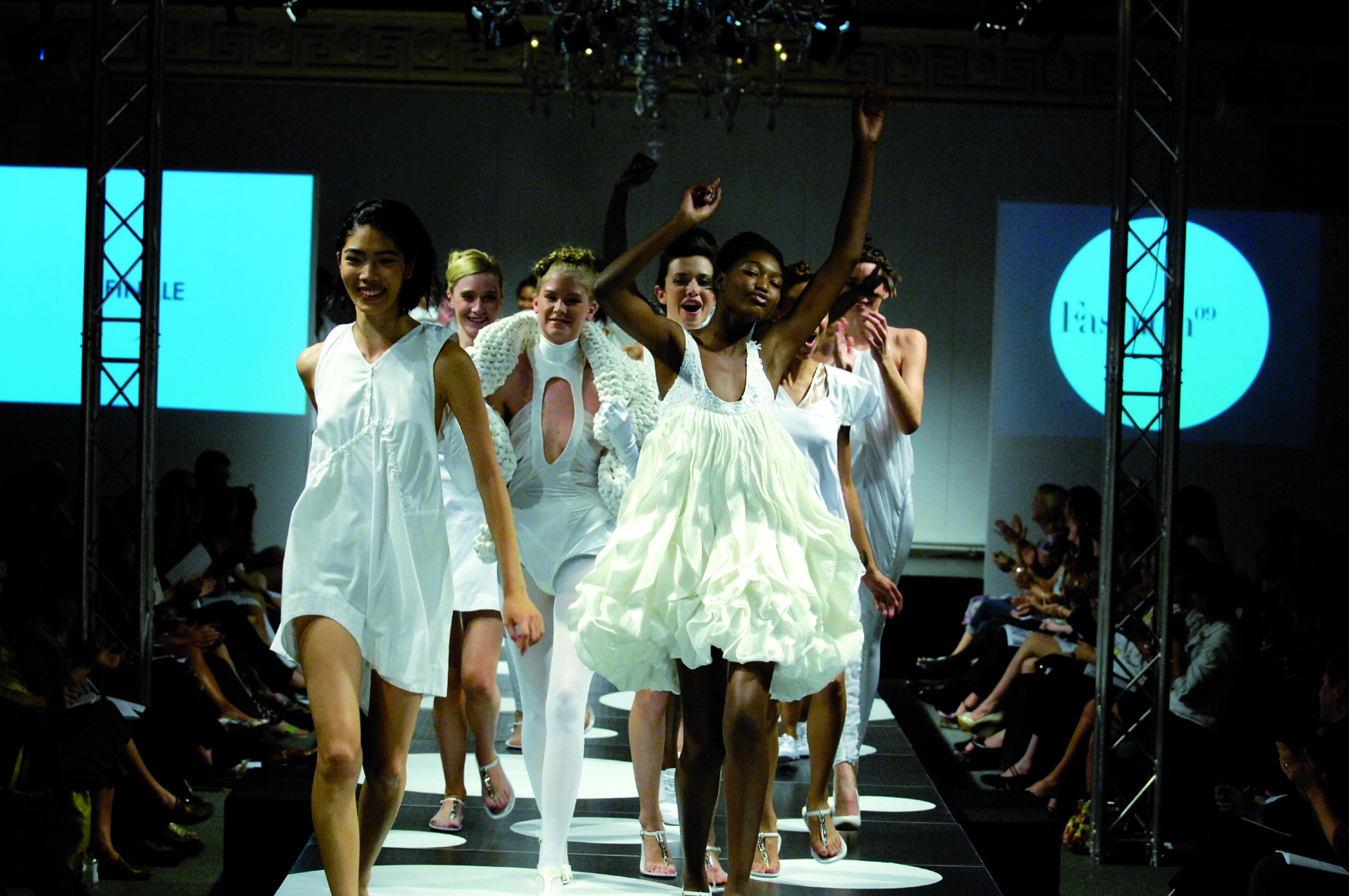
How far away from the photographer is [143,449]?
4926mm

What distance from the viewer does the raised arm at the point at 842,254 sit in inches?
114

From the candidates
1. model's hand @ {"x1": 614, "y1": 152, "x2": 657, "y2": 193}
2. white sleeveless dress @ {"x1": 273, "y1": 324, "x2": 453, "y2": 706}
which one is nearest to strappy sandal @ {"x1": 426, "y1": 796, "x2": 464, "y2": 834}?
white sleeveless dress @ {"x1": 273, "y1": 324, "x2": 453, "y2": 706}

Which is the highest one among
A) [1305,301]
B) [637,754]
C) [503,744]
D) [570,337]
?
[1305,301]

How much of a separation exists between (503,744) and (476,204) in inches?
186

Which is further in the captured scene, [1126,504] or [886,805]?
[1126,504]

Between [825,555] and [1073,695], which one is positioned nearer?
[825,555]

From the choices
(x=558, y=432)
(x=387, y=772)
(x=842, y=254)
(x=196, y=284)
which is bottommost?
(x=387, y=772)

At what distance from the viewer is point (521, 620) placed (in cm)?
271

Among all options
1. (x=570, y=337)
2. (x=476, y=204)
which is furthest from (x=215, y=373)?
(x=570, y=337)

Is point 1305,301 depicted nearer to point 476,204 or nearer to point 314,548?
point 476,204

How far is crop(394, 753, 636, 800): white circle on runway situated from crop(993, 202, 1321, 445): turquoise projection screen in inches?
147

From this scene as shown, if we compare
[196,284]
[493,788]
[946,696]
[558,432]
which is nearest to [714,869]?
[493,788]

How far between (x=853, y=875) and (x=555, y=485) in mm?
1157

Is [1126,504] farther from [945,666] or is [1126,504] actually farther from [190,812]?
[190,812]
